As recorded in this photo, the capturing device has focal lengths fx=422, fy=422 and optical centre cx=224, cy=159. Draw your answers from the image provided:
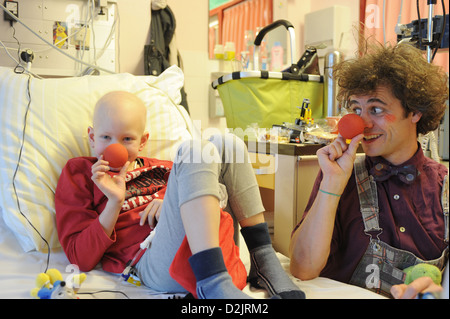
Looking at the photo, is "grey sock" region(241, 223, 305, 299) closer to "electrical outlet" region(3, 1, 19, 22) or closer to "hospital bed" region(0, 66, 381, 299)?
"hospital bed" region(0, 66, 381, 299)

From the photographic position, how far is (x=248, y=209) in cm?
107

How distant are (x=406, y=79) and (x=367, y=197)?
318 millimetres

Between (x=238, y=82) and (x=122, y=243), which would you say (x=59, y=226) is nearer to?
(x=122, y=243)

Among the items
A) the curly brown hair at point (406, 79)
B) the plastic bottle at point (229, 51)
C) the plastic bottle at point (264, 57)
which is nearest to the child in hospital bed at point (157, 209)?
the curly brown hair at point (406, 79)

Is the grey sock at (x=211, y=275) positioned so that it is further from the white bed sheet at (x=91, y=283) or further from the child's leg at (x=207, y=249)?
the white bed sheet at (x=91, y=283)

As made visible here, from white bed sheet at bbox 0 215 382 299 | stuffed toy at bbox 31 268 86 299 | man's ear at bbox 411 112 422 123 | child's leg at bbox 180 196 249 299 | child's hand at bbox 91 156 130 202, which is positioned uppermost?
man's ear at bbox 411 112 422 123

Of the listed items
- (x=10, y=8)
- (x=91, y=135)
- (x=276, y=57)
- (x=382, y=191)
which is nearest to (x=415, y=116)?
(x=382, y=191)

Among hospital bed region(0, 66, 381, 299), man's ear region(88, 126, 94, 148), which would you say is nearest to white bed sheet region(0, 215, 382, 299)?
hospital bed region(0, 66, 381, 299)

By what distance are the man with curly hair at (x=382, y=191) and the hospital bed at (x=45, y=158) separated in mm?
87

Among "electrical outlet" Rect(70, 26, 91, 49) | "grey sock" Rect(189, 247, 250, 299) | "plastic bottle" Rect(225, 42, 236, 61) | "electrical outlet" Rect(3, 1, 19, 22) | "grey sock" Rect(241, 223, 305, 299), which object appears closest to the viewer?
"grey sock" Rect(189, 247, 250, 299)

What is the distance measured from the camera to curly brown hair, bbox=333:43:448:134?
1.08m

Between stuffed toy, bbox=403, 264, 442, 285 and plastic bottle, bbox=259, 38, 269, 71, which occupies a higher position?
plastic bottle, bbox=259, 38, 269, 71

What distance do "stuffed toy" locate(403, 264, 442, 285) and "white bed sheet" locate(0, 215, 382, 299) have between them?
0.09m
